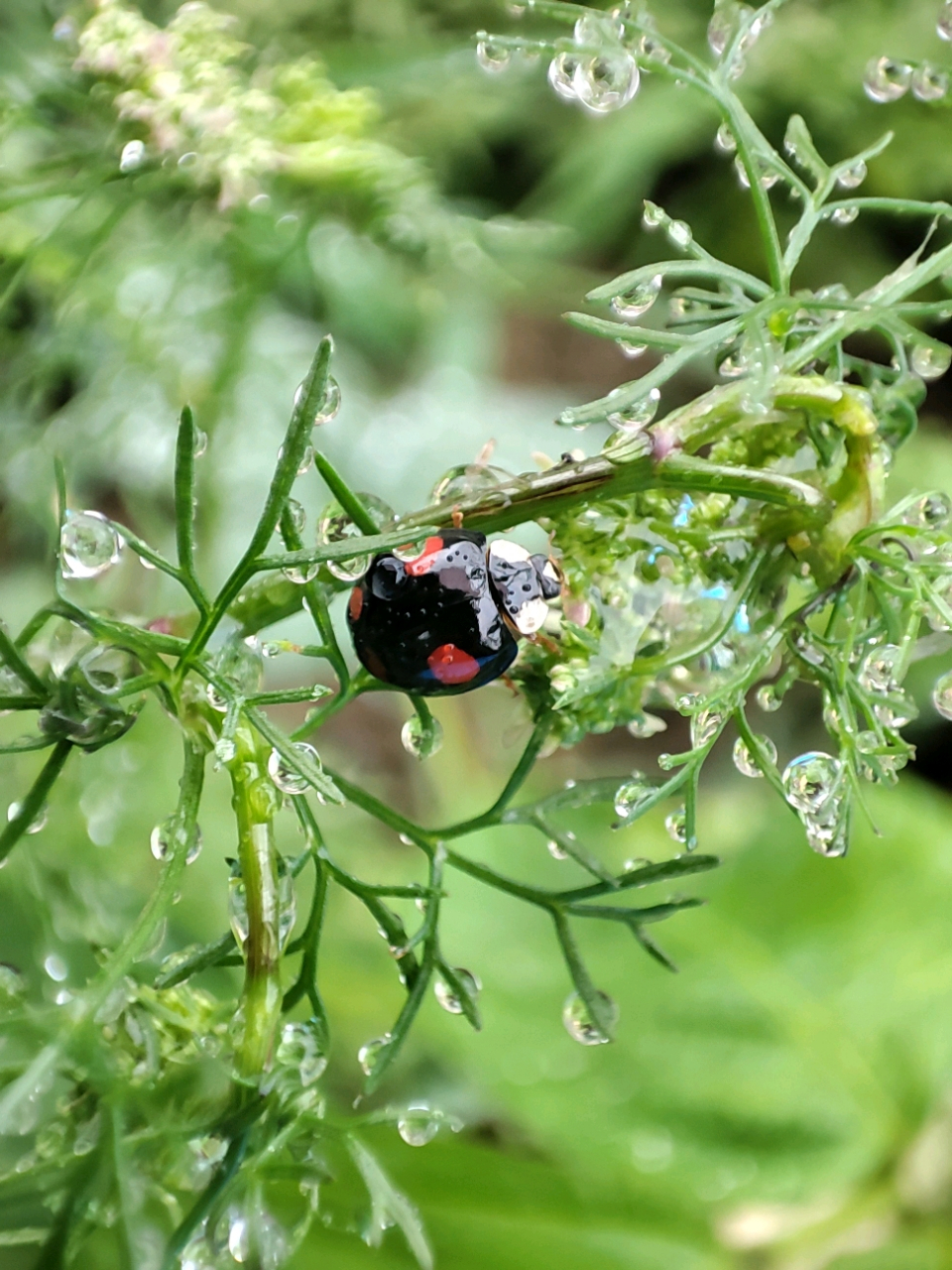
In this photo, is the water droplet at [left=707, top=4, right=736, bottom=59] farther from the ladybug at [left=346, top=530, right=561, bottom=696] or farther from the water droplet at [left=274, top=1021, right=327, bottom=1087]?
the water droplet at [left=274, top=1021, right=327, bottom=1087]

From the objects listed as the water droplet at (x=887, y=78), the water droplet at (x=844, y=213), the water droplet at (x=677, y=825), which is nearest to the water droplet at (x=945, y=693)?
the water droplet at (x=677, y=825)

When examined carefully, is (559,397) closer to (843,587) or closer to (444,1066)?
(444,1066)

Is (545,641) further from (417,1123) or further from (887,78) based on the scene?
A: (887,78)

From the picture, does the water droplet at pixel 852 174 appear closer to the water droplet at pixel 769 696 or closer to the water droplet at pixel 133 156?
the water droplet at pixel 769 696

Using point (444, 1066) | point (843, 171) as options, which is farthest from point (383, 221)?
point (444, 1066)

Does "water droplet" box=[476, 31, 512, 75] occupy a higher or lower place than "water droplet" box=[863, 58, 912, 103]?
lower

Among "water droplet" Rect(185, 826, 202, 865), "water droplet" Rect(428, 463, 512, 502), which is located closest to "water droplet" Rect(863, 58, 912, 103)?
"water droplet" Rect(428, 463, 512, 502)

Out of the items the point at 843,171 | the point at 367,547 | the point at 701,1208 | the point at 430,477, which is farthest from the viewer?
the point at 430,477
